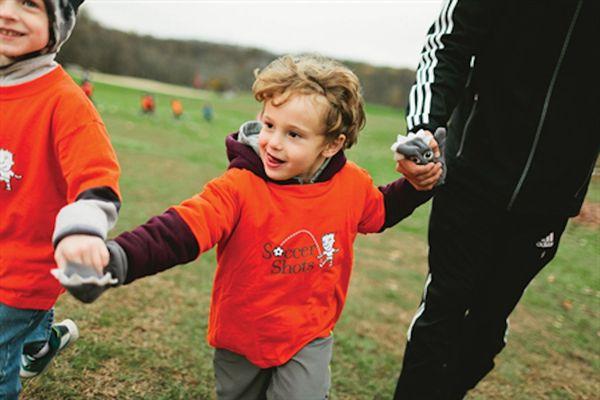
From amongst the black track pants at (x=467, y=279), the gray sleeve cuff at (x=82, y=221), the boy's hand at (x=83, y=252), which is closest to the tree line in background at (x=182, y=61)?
the black track pants at (x=467, y=279)

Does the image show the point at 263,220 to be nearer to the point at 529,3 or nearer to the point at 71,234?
the point at 71,234

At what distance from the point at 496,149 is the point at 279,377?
136 cm

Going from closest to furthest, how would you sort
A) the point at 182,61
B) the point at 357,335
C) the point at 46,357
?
the point at 46,357, the point at 357,335, the point at 182,61

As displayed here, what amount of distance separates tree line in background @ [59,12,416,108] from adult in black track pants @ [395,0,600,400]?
40.2 meters

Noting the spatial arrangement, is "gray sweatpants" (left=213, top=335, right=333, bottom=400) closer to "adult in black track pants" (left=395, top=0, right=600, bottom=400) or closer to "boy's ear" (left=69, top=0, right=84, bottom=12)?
"adult in black track pants" (left=395, top=0, right=600, bottom=400)

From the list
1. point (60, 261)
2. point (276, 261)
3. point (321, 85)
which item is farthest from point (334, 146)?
point (60, 261)

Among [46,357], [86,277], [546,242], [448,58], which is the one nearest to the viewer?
[86,277]

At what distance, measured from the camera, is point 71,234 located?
1.48 meters

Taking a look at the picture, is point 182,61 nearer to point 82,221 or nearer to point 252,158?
point 252,158

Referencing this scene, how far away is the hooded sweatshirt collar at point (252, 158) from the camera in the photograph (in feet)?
6.84

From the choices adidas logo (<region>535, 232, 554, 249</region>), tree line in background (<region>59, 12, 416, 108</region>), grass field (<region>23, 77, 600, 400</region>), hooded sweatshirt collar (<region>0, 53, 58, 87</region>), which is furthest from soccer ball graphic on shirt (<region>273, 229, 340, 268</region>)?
tree line in background (<region>59, 12, 416, 108</region>)

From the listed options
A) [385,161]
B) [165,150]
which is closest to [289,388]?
[165,150]

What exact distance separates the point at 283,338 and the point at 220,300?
295 mm

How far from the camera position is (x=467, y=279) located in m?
2.54
